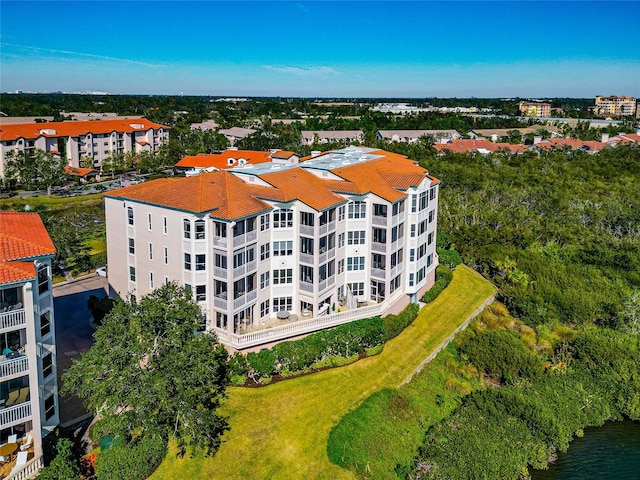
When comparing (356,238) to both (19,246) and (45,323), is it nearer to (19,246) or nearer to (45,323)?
(45,323)

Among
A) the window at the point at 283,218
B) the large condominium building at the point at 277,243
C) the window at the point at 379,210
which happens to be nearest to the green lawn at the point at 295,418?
the large condominium building at the point at 277,243

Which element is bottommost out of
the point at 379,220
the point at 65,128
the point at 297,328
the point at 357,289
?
the point at 297,328

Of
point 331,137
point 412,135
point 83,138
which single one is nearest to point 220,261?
point 83,138

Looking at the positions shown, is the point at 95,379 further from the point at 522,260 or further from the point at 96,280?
the point at 522,260

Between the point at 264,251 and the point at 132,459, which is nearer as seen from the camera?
the point at 132,459

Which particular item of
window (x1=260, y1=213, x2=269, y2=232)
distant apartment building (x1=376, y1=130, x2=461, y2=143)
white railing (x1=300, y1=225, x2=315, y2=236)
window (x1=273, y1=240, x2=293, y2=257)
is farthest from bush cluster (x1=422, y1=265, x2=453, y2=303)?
distant apartment building (x1=376, y1=130, x2=461, y2=143)

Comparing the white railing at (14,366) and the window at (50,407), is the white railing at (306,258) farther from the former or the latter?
the white railing at (14,366)

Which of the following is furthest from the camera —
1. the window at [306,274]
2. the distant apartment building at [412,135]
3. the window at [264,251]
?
the distant apartment building at [412,135]
